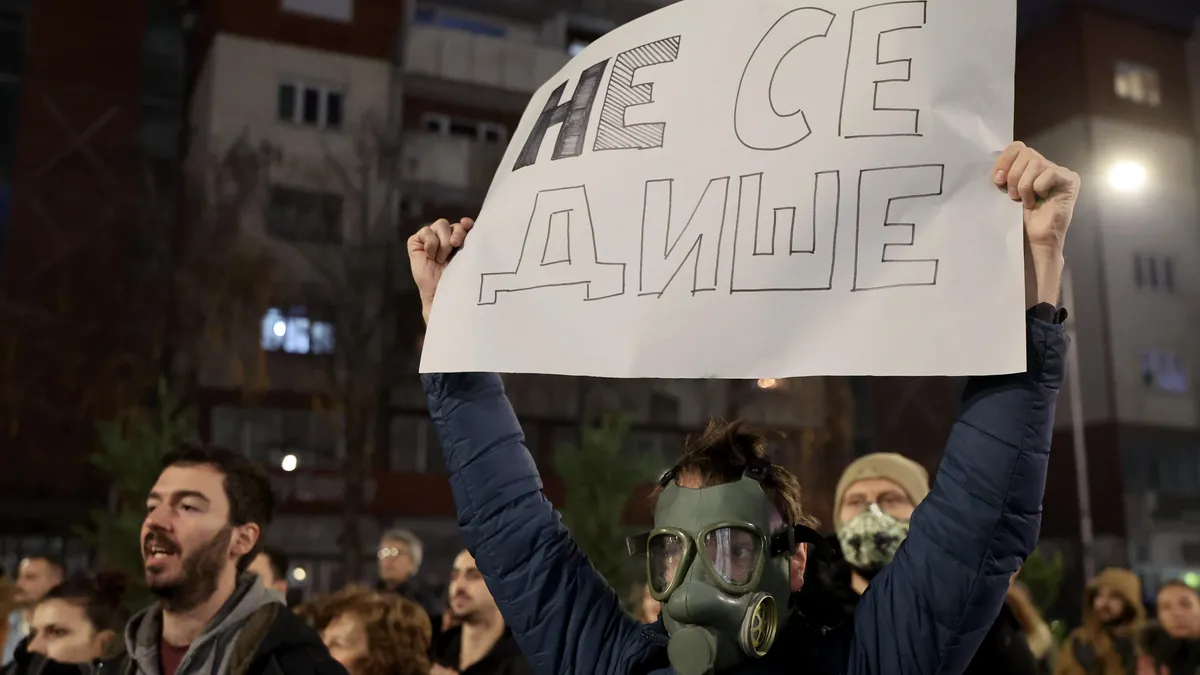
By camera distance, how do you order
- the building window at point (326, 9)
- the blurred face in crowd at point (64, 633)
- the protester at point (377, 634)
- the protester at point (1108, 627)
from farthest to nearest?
the building window at point (326, 9), the protester at point (1108, 627), the blurred face in crowd at point (64, 633), the protester at point (377, 634)

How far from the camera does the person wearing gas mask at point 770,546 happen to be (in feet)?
3.62

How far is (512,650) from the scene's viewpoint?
3.11m

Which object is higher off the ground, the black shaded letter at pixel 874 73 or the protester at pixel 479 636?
the black shaded letter at pixel 874 73

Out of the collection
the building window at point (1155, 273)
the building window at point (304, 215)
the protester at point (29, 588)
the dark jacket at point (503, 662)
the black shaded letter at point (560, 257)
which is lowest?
the protester at point (29, 588)

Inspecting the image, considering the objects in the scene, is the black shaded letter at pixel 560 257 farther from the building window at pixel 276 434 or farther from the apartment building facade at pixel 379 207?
the building window at pixel 276 434

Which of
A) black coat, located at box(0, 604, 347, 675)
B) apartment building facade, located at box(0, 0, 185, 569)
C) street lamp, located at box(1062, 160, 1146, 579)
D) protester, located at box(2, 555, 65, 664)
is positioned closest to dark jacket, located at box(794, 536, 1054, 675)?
black coat, located at box(0, 604, 347, 675)

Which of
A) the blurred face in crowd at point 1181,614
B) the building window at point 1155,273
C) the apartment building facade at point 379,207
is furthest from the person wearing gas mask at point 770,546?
the building window at point 1155,273

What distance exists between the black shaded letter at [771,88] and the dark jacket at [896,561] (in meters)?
0.43

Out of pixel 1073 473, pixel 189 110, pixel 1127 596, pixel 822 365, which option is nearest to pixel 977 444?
pixel 822 365

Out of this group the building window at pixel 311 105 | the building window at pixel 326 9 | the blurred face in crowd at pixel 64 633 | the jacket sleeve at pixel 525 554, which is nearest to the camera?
the jacket sleeve at pixel 525 554

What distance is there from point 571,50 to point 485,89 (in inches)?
44.0

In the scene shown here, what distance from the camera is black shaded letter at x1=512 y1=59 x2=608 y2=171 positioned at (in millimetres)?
1549

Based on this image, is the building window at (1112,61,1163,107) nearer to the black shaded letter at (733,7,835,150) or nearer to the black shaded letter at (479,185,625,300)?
the black shaded letter at (733,7,835,150)

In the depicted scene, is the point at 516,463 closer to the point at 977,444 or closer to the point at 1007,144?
the point at 977,444
